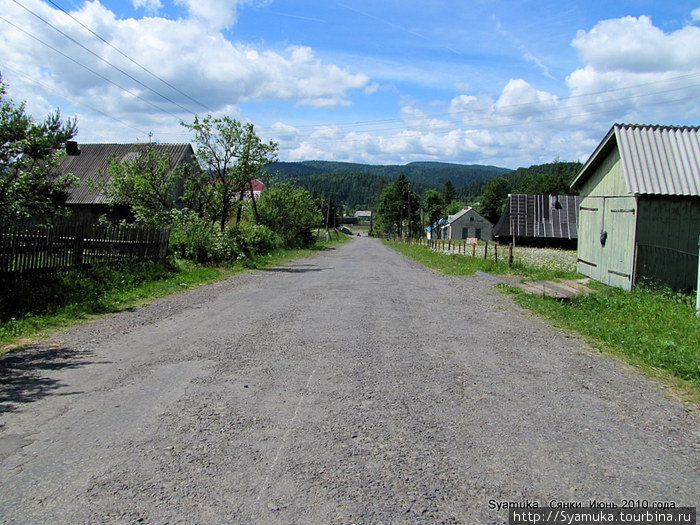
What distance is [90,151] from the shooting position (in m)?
33.2

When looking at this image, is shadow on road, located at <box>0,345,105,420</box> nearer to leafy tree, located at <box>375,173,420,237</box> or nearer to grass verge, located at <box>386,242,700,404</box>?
grass verge, located at <box>386,242,700,404</box>

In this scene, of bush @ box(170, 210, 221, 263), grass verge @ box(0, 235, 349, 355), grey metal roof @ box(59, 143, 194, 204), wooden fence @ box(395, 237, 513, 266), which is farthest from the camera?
grey metal roof @ box(59, 143, 194, 204)

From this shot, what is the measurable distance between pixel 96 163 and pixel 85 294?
81.3ft

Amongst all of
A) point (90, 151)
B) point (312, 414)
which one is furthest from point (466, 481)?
point (90, 151)

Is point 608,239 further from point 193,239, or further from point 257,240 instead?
point 257,240

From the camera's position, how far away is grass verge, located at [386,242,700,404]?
6.23 m

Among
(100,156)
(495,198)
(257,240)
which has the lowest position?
(257,240)

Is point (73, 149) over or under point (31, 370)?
over

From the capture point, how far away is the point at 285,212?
4175 cm

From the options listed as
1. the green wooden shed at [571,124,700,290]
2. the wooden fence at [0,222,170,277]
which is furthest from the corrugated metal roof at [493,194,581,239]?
the wooden fence at [0,222,170,277]

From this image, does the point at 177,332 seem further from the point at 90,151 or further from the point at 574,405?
the point at 90,151

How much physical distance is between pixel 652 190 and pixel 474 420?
1121 centimetres

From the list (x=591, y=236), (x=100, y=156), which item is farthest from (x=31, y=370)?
(x=100, y=156)

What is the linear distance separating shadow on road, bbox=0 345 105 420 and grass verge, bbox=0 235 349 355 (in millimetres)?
480
